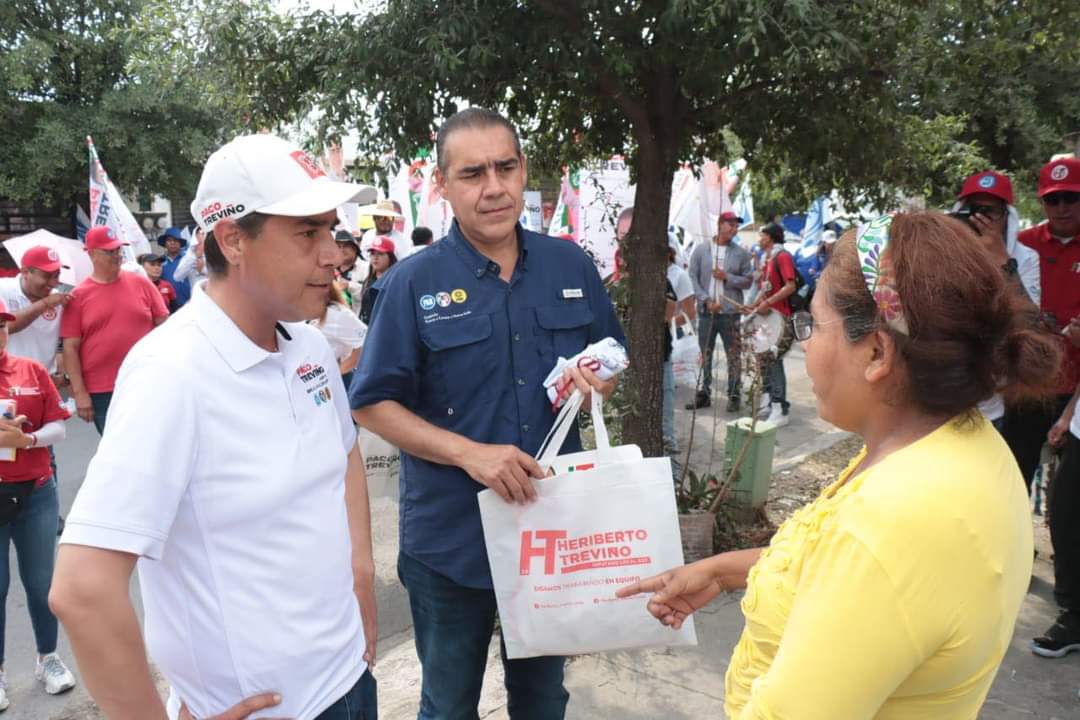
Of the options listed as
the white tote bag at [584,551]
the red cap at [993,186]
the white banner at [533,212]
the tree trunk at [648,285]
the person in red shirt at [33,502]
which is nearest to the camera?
the white tote bag at [584,551]

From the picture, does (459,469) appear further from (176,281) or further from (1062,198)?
(176,281)

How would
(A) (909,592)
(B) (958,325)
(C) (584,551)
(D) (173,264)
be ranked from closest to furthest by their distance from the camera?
(A) (909,592), (B) (958,325), (C) (584,551), (D) (173,264)

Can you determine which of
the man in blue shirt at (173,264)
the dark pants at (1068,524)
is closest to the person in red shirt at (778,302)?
the dark pants at (1068,524)

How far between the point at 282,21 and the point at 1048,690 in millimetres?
4736

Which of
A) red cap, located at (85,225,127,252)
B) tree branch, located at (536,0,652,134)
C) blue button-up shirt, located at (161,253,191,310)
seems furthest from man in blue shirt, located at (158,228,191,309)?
tree branch, located at (536,0,652,134)

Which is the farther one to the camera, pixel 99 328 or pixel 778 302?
pixel 778 302

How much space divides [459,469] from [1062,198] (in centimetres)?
365

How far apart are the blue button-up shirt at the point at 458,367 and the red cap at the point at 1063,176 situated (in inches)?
124

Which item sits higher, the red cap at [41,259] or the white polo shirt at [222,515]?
the red cap at [41,259]

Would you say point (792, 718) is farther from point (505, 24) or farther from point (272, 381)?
point (505, 24)

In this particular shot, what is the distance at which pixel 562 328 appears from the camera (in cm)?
240

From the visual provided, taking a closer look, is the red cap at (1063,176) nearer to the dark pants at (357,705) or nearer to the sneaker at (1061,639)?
the sneaker at (1061,639)

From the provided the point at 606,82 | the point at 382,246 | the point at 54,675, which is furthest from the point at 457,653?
the point at 382,246

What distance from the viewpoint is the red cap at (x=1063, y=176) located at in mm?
4094
